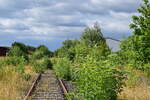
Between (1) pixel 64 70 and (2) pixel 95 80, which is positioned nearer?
(2) pixel 95 80

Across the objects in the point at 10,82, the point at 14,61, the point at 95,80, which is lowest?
the point at 10,82

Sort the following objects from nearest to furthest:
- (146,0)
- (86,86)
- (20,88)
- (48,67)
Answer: (86,86), (20,88), (146,0), (48,67)

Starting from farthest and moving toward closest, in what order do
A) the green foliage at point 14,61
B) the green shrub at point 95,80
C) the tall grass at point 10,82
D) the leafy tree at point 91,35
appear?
1. the leafy tree at point 91,35
2. the green foliage at point 14,61
3. the tall grass at point 10,82
4. the green shrub at point 95,80

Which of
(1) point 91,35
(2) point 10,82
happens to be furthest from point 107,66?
(1) point 91,35

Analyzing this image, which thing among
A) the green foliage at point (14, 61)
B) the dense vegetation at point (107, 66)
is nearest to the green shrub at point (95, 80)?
the dense vegetation at point (107, 66)

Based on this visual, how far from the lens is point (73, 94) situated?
35.7 feet

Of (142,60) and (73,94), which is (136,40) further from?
(73,94)

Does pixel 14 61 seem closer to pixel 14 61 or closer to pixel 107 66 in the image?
pixel 14 61

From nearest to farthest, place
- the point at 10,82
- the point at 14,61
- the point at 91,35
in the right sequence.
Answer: the point at 10,82, the point at 14,61, the point at 91,35

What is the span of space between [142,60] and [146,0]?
13.7 ft

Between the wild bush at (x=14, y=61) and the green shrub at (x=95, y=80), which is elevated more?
the wild bush at (x=14, y=61)

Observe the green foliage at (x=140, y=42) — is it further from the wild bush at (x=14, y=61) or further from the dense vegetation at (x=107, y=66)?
the wild bush at (x=14, y=61)

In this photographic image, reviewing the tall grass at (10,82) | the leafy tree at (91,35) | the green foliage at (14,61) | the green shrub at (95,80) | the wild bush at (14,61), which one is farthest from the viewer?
the leafy tree at (91,35)

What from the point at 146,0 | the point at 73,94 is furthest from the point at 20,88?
the point at 146,0
